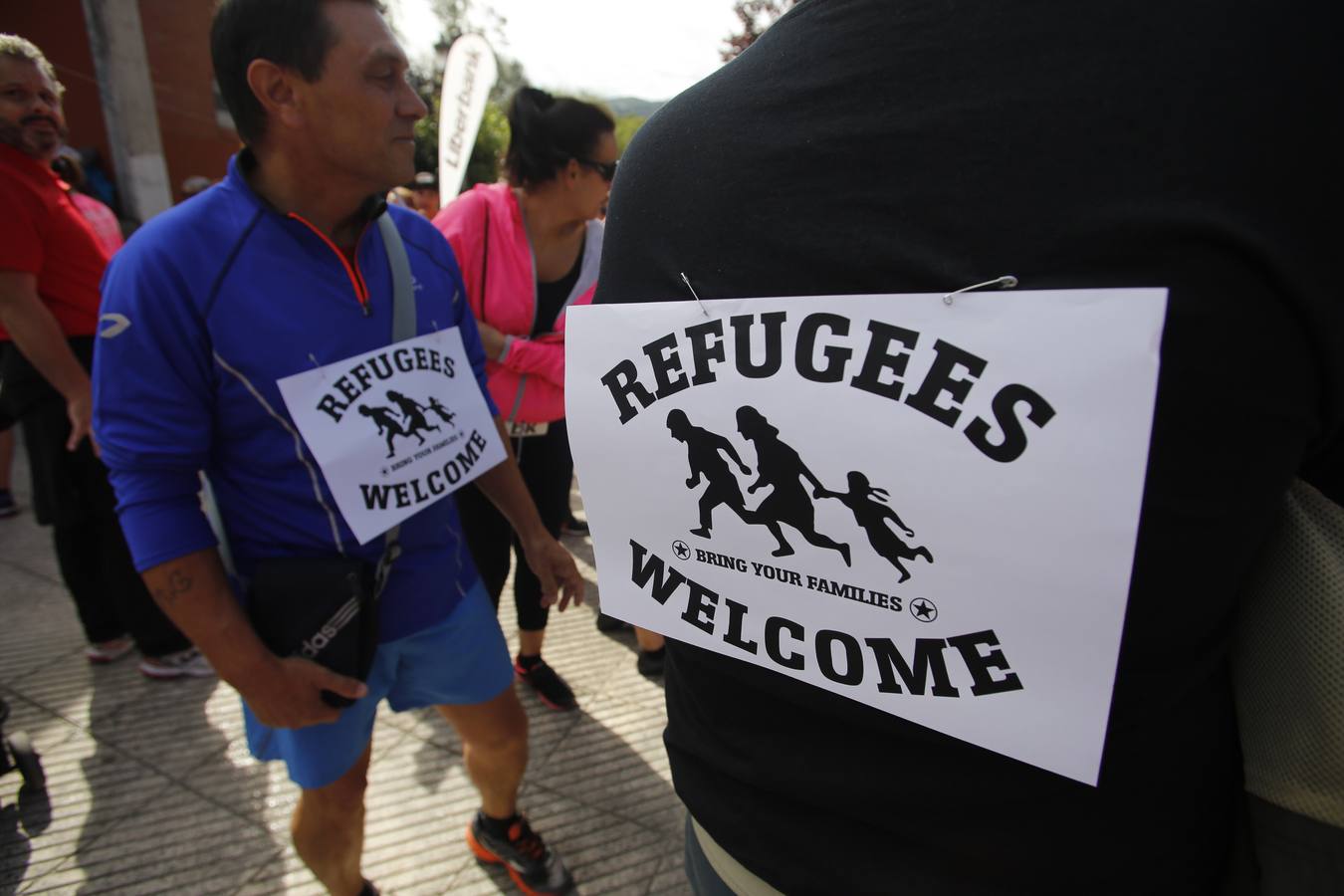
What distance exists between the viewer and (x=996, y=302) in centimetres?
56

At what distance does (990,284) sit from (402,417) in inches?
50.2

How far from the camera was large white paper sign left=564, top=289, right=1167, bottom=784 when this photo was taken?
0.55 metres

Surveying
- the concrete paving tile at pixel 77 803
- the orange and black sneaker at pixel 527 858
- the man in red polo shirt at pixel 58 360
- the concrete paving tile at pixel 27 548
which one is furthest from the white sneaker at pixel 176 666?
the orange and black sneaker at pixel 527 858

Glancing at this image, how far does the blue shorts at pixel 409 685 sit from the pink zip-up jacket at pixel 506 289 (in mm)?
809

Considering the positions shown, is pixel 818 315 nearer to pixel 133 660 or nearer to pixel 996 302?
pixel 996 302

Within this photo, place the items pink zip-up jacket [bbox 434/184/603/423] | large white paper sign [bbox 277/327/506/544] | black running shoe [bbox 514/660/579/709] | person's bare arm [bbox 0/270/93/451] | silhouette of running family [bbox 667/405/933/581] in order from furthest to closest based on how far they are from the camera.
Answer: black running shoe [bbox 514/660/579/709], person's bare arm [bbox 0/270/93/451], pink zip-up jacket [bbox 434/184/603/423], large white paper sign [bbox 277/327/506/544], silhouette of running family [bbox 667/405/933/581]

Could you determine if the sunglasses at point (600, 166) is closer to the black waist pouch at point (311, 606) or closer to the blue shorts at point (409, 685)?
the blue shorts at point (409, 685)

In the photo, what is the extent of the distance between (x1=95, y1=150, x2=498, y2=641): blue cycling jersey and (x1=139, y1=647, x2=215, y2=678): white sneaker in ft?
6.52

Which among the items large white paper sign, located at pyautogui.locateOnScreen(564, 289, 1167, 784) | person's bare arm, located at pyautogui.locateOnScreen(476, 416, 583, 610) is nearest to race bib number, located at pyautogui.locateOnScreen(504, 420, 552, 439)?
person's bare arm, located at pyautogui.locateOnScreen(476, 416, 583, 610)

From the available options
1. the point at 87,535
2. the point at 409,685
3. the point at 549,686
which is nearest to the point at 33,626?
the point at 87,535

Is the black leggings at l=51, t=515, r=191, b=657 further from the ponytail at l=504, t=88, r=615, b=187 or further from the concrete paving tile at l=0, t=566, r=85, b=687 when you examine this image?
the ponytail at l=504, t=88, r=615, b=187

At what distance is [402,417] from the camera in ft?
5.12

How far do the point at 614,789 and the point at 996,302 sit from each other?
2.33m

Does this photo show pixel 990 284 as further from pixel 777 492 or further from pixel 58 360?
pixel 58 360
